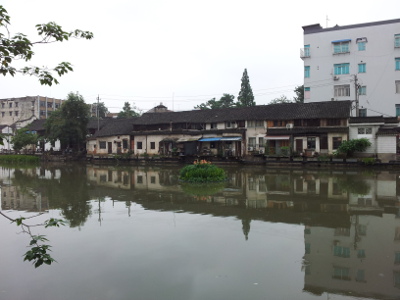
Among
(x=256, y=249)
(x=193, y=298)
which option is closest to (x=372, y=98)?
(x=256, y=249)

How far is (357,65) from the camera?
3781 cm

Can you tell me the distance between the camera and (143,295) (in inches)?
204

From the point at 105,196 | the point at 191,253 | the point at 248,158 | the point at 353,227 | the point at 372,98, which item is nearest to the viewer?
the point at 191,253

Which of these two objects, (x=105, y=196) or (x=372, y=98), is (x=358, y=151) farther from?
(x=105, y=196)

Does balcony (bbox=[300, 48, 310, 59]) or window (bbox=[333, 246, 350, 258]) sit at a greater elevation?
balcony (bbox=[300, 48, 310, 59])

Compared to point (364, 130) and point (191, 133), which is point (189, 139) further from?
point (364, 130)

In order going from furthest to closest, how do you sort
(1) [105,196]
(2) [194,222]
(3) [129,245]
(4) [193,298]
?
(1) [105,196]
(2) [194,222]
(3) [129,245]
(4) [193,298]

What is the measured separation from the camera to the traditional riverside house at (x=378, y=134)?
28438 millimetres

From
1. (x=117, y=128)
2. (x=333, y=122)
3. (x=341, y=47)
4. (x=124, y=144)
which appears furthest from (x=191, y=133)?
(x=341, y=47)

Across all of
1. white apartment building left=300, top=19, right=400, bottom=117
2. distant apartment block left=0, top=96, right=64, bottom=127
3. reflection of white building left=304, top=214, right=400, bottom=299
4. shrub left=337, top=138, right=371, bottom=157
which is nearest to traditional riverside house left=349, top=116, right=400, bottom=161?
shrub left=337, top=138, right=371, bottom=157

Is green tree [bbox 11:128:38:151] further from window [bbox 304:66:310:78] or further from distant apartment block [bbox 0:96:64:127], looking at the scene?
window [bbox 304:66:310:78]

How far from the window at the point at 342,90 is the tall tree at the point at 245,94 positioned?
17634 millimetres

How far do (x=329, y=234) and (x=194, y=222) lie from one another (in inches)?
142

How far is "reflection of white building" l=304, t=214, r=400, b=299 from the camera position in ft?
17.6
